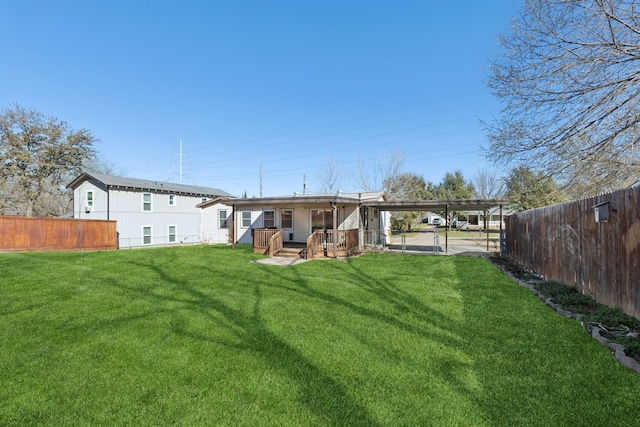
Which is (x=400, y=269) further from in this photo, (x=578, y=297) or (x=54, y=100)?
(x=54, y=100)

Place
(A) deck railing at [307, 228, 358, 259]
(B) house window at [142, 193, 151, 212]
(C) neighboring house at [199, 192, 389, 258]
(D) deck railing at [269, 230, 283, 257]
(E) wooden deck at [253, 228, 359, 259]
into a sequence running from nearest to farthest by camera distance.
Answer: (A) deck railing at [307, 228, 358, 259], (E) wooden deck at [253, 228, 359, 259], (D) deck railing at [269, 230, 283, 257], (C) neighboring house at [199, 192, 389, 258], (B) house window at [142, 193, 151, 212]

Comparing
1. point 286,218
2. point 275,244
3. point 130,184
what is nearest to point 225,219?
point 130,184

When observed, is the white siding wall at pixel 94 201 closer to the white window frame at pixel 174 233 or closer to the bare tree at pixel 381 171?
the white window frame at pixel 174 233

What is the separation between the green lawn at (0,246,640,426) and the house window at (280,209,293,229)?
9.69 meters

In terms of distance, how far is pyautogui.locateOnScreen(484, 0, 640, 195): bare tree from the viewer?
5.29 m

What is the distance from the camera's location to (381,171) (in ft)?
108

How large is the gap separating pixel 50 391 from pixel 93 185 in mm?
20859

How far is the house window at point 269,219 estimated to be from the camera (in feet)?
54.9

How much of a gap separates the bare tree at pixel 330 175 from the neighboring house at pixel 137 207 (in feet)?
53.0

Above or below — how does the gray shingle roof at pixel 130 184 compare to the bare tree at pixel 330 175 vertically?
below

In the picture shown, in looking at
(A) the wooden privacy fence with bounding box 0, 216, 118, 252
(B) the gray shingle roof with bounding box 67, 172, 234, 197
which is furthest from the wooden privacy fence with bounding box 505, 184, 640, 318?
(B) the gray shingle roof with bounding box 67, 172, 234, 197

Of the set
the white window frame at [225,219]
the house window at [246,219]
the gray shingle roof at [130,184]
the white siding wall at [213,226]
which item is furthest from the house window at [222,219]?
the gray shingle roof at [130,184]

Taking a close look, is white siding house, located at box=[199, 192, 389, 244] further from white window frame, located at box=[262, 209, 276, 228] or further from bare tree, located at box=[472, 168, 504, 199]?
bare tree, located at box=[472, 168, 504, 199]

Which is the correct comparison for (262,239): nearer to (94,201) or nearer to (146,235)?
(146,235)
